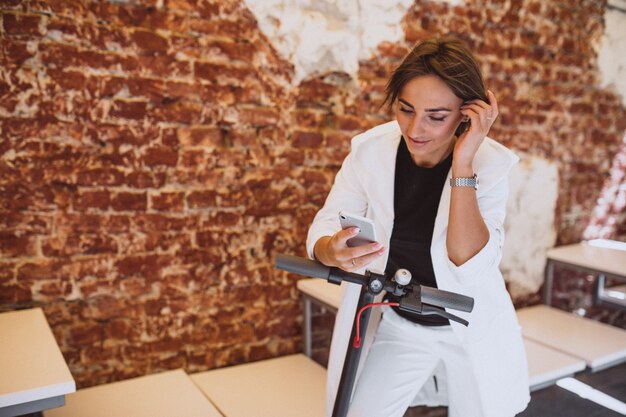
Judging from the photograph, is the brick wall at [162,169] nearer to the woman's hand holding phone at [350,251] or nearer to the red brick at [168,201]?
the red brick at [168,201]

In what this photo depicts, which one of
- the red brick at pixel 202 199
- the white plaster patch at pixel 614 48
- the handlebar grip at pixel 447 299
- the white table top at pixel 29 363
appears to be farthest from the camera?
A: the white plaster patch at pixel 614 48

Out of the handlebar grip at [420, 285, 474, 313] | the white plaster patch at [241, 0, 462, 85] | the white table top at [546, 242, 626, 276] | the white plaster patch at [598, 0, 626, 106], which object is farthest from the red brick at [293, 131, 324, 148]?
the white plaster patch at [598, 0, 626, 106]

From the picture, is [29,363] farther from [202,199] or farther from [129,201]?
[202,199]

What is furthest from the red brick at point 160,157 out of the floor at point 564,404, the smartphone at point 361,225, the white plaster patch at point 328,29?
the floor at point 564,404

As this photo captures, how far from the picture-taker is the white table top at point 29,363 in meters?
1.42

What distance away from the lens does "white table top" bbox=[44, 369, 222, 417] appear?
6.10ft

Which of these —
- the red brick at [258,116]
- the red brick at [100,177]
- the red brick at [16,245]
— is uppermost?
the red brick at [258,116]

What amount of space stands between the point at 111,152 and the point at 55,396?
0.95 metres

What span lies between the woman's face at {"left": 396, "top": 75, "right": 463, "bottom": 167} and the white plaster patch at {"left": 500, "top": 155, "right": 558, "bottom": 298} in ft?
5.76

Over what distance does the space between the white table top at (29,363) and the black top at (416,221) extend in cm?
96

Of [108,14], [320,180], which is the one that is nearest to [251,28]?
[108,14]

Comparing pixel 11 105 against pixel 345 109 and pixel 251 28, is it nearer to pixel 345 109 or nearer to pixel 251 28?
pixel 251 28

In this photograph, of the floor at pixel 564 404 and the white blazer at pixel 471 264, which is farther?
the floor at pixel 564 404

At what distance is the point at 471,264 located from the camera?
1.45 metres
